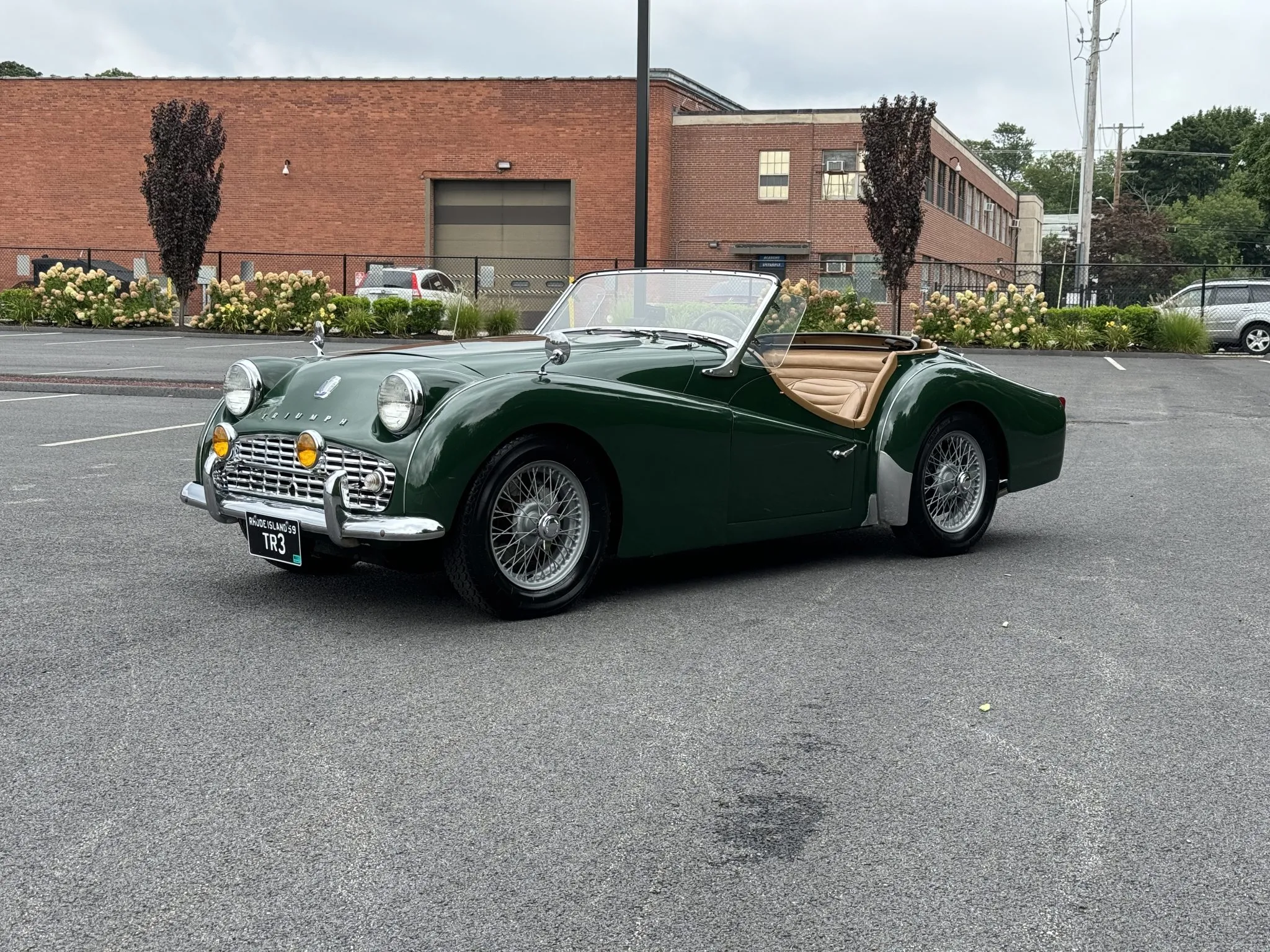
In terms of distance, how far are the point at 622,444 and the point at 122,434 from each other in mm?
7091

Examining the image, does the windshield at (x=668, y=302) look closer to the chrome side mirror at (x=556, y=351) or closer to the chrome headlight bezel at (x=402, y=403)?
the chrome side mirror at (x=556, y=351)

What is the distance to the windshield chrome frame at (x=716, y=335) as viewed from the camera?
21.0ft

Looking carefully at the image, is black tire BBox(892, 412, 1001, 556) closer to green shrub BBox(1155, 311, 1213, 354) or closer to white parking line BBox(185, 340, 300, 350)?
white parking line BBox(185, 340, 300, 350)

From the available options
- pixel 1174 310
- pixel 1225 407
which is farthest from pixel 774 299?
pixel 1174 310

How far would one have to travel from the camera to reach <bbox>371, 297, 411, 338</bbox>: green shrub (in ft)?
94.8

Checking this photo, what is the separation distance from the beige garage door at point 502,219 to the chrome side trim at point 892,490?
35750 mm

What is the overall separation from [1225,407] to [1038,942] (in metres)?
Result: 15.2

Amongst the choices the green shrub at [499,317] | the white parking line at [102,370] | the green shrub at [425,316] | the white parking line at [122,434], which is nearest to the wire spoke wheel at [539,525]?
the white parking line at [122,434]

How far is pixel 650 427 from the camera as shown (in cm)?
594

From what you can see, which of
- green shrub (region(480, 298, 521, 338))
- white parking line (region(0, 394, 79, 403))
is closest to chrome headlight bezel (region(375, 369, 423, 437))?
white parking line (region(0, 394, 79, 403))

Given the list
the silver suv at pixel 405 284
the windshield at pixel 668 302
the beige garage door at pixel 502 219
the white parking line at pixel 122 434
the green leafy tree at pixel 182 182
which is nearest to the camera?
the windshield at pixel 668 302

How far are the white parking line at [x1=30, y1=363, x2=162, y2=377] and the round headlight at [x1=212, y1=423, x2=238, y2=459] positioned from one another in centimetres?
1172

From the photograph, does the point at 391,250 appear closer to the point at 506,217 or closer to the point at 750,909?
the point at 506,217

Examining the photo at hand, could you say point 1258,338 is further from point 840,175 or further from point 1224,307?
point 840,175
